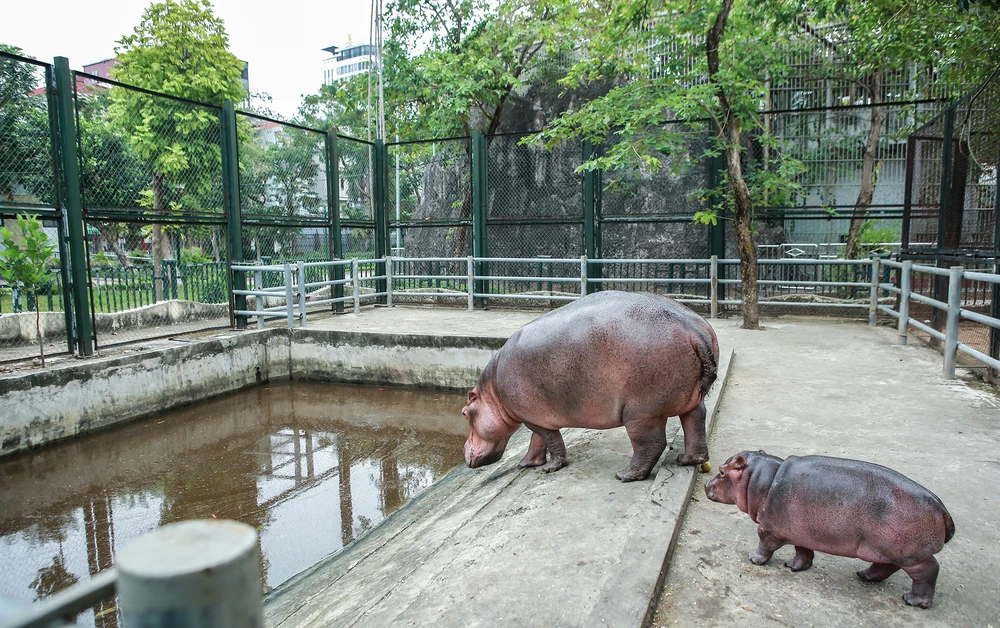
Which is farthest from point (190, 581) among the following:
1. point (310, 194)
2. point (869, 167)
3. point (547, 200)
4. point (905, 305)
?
point (547, 200)

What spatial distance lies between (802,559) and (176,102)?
9.28 m

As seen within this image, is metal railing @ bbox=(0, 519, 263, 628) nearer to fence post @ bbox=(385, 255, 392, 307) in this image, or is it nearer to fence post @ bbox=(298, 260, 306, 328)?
fence post @ bbox=(298, 260, 306, 328)

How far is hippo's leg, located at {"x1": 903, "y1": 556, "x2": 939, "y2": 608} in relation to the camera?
214 centimetres

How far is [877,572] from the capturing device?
7.55 ft

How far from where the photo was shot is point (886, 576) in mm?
2293

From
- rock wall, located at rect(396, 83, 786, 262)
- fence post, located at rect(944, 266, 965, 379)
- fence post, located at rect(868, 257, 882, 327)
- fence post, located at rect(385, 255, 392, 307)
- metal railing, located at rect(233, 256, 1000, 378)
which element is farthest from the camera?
rock wall, located at rect(396, 83, 786, 262)

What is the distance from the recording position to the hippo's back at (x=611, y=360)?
324 centimetres

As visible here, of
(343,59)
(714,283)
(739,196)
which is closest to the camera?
(739,196)

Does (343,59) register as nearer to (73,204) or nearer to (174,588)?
(73,204)

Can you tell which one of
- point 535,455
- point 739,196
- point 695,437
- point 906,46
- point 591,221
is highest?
point 906,46

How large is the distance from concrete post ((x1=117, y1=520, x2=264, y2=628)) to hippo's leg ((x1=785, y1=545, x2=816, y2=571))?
223cm

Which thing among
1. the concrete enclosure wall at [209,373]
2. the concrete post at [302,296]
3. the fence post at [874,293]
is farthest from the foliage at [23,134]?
the fence post at [874,293]

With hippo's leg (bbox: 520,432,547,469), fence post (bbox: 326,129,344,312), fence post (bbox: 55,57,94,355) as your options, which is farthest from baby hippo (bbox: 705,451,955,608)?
fence post (bbox: 326,129,344,312)

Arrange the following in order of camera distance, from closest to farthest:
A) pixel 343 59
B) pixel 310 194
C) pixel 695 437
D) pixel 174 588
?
1. pixel 174 588
2. pixel 695 437
3. pixel 310 194
4. pixel 343 59
